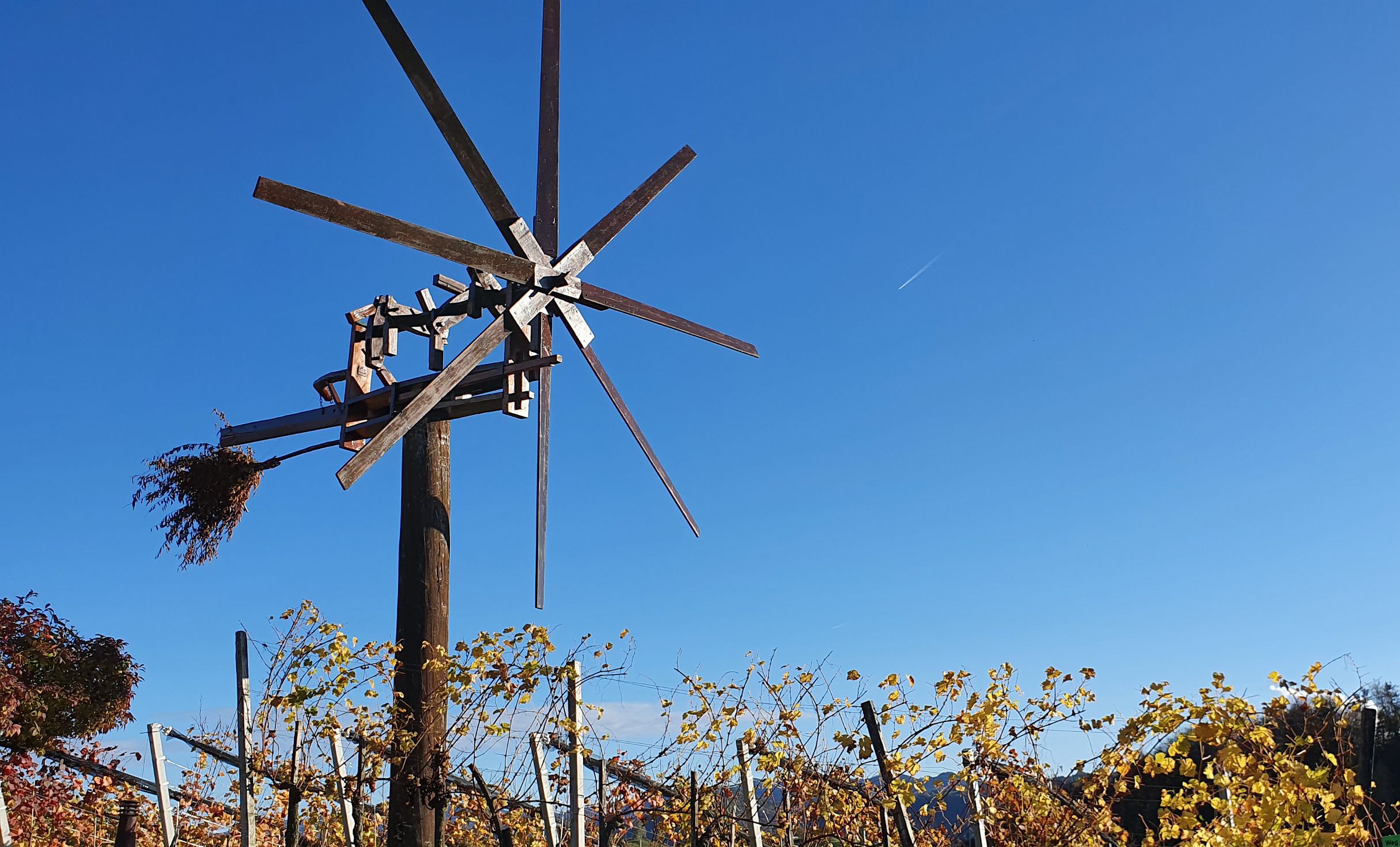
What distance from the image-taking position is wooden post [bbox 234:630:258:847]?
454 centimetres

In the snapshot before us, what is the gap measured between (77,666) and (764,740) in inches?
189

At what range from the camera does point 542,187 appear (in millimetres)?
5918

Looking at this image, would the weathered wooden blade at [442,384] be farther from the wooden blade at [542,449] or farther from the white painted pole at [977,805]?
the white painted pole at [977,805]

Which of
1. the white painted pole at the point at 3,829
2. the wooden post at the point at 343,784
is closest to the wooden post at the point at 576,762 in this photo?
the wooden post at the point at 343,784

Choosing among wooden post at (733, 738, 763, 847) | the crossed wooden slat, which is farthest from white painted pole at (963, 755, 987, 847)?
the crossed wooden slat

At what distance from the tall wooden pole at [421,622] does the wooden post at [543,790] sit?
467 millimetres

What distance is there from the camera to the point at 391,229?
173 inches

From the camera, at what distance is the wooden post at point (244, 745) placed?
454 cm

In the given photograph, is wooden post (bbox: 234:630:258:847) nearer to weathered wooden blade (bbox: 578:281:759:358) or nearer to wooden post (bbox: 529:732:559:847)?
wooden post (bbox: 529:732:559:847)

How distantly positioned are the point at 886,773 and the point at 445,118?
11.6ft

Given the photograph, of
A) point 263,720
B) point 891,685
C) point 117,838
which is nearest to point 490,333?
point 263,720

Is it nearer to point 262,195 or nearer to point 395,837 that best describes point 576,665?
point 395,837

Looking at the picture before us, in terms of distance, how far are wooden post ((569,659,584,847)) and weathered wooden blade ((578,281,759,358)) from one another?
1.87 m

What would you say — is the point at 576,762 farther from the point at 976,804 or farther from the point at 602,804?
the point at 976,804
